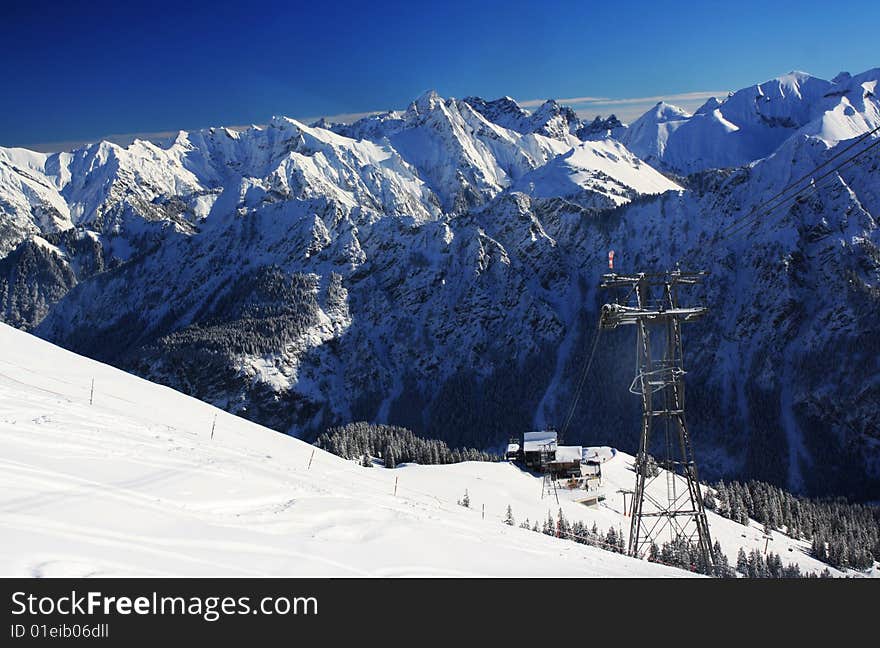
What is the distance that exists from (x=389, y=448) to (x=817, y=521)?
67.1m

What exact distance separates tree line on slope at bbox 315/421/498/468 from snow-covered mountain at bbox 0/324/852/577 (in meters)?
64.4

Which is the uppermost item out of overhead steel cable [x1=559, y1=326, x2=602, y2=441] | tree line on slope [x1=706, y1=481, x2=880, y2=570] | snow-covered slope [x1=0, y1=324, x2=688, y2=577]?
overhead steel cable [x1=559, y1=326, x2=602, y2=441]

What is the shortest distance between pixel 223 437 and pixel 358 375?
576 feet

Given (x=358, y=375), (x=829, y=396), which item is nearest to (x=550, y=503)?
(x=829, y=396)

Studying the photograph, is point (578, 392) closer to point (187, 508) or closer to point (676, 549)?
point (676, 549)

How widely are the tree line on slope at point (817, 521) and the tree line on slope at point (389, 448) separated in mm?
38644

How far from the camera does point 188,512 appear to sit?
12.9 m

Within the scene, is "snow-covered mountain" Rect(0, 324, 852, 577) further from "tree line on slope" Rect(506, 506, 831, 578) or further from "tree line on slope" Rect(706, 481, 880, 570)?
"tree line on slope" Rect(706, 481, 880, 570)

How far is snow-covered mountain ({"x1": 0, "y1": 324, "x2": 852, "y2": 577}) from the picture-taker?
10.2 meters

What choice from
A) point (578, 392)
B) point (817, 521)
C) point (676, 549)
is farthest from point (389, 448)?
point (578, 392)

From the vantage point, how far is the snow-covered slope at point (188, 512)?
10.1m

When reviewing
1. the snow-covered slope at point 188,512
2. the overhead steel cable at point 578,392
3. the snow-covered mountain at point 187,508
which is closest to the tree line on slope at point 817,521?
the overhead steel cable at point 578,392

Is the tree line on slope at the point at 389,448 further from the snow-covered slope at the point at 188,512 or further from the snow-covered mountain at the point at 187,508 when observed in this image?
the snow-covered slope at the point at 188,512

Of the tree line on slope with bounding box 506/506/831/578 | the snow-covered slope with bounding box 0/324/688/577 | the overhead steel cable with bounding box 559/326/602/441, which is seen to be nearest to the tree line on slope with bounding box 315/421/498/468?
the tree line on slope with bounding box 506/506/831/578
